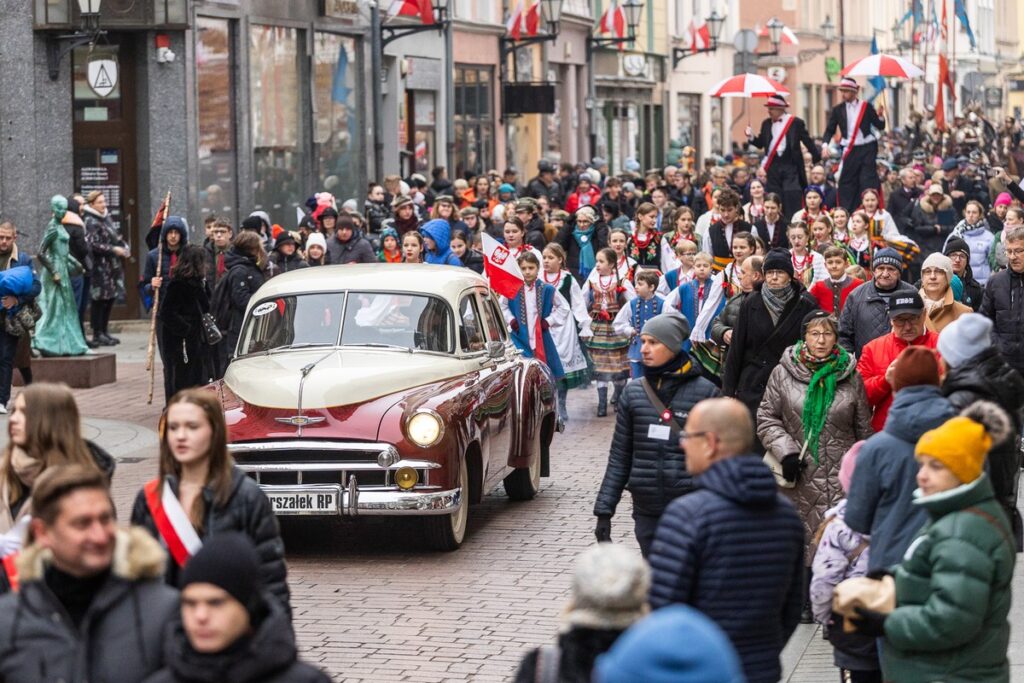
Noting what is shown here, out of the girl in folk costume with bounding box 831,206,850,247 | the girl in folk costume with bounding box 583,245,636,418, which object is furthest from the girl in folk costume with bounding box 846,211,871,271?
the girl in folk costume with bounding box 583,245,636,418

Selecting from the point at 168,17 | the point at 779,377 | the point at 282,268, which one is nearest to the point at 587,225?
the point at 282,268

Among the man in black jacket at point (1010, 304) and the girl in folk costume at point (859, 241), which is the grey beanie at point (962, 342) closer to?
the man in black jacket at point (1010, 304)

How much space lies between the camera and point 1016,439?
845cm

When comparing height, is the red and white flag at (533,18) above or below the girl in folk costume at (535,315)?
above

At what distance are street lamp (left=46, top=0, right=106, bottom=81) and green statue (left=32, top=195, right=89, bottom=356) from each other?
3903 millimetres

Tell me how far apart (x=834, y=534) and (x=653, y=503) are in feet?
3.54

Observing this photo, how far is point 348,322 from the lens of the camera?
12633 millimetres

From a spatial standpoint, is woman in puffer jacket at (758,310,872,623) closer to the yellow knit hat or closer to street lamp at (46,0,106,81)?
the yellow knit hat

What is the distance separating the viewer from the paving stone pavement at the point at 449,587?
9297 millimetres

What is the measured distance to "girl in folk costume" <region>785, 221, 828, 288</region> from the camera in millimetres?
15523

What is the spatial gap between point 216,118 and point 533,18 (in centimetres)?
1355

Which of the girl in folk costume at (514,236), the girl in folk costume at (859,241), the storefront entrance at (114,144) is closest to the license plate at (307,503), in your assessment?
the girl in folk costume at (514,236)

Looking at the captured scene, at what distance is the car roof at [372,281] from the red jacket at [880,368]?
3.27m

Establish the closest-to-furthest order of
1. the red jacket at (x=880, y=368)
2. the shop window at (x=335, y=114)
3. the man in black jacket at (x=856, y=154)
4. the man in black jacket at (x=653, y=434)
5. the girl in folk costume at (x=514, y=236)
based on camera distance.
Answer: the man in black jacket at (x=653, y=434)
the red jacket at (x=880, y=368)
the girl in folk costume at (x=514, y=236)
the man in black jacket at (x=856, y=154)
the shop window at (x=335, y=114)
